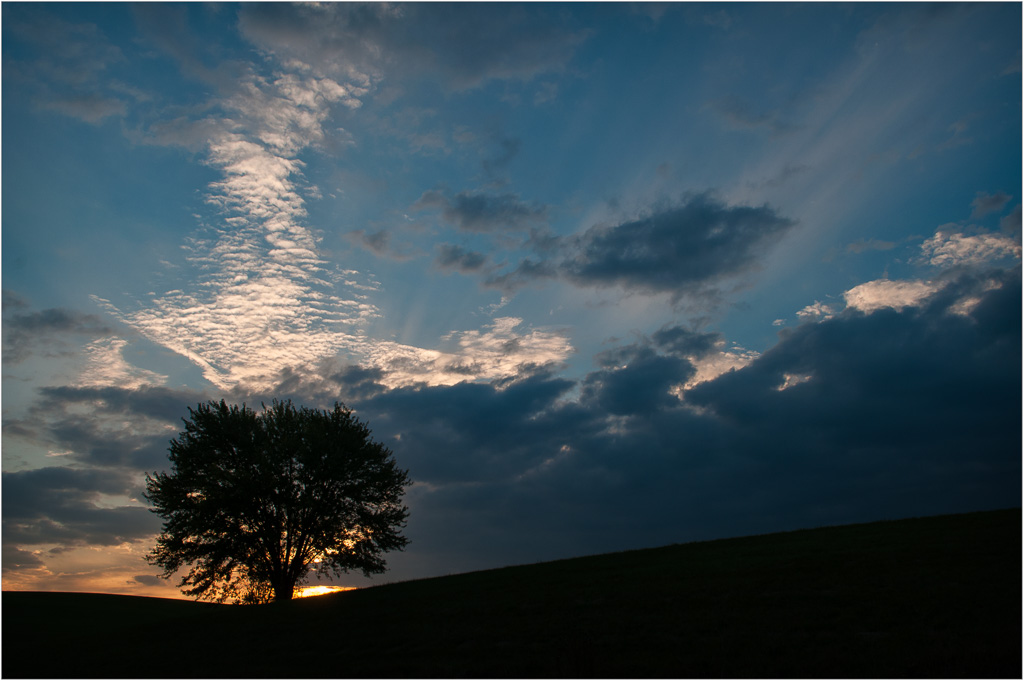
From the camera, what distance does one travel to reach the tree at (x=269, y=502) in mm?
37062

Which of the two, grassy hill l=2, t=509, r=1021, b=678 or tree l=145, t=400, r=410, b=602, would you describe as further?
tree l=145, t=400, r=410, b=602

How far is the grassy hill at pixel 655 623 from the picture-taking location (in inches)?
496

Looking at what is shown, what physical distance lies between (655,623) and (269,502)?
30.5 m

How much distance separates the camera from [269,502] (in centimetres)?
3822

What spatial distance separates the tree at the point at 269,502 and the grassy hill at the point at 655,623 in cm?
790

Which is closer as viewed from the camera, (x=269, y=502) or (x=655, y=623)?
(x=655, y=623)

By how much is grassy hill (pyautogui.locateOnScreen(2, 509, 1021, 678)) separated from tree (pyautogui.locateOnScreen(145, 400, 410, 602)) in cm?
790

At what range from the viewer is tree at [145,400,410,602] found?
1459 inches

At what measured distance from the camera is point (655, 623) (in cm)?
1622

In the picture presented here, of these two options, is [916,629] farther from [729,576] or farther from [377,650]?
[377,650]

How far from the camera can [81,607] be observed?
35.0 m

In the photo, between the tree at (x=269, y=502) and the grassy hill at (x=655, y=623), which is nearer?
the grassy hill at (x=655, y=623)

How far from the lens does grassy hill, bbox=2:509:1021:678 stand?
41.3 feet

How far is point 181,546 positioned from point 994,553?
4317 centimetres
